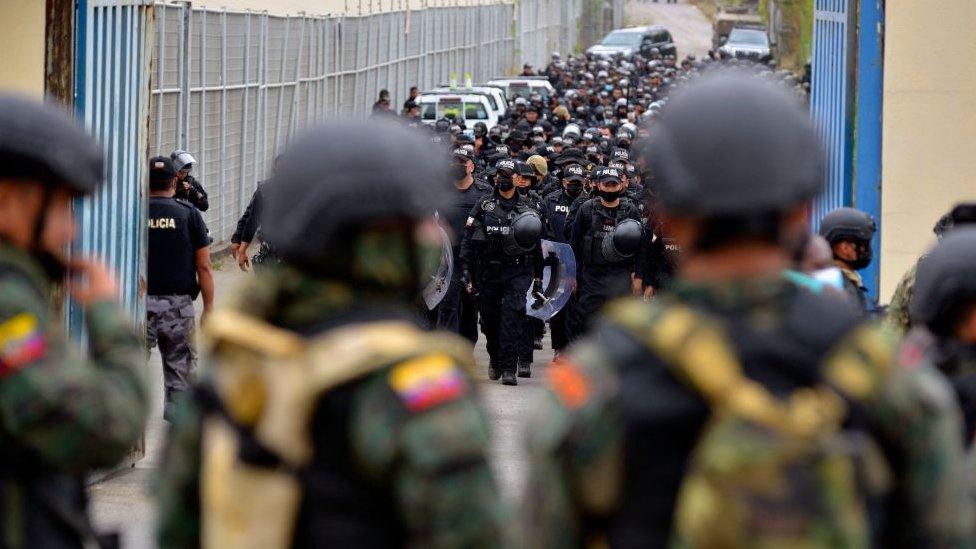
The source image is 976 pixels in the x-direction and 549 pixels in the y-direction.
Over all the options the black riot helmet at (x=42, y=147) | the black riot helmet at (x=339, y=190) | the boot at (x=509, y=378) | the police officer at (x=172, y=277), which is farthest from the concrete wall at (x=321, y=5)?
the black riot helmet at (x=339, y=190)

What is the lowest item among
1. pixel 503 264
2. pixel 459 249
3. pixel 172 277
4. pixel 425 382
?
pixel 503 264

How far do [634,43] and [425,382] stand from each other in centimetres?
6714

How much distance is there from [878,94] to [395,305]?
343 inches

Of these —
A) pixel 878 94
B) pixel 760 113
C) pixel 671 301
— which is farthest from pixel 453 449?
pixel 878 94

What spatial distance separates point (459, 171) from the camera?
14711 millimetres

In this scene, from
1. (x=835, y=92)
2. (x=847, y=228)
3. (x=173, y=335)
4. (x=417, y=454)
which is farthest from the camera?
(x=835, y=92)

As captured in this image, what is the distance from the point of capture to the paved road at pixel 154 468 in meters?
8.29

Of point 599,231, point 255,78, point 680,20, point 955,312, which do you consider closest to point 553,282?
point 599,231

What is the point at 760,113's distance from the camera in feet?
8.48

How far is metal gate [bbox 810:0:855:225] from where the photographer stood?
38.7ft

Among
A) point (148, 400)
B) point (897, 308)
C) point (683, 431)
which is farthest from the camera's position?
point (897, 308)

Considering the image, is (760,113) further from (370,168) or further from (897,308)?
(897,308)

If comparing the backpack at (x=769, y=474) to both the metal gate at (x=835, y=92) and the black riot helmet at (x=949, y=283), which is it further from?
the metal gate at (x=835, y=92)

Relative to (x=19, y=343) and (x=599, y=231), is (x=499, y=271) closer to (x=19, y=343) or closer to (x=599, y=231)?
(x=599, y=231)
